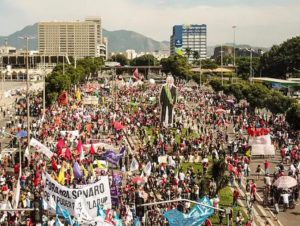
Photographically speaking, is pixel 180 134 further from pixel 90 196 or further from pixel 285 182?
pixel 90 196

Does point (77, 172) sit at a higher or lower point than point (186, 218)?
lower

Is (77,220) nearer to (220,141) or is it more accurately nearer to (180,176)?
(180,176)

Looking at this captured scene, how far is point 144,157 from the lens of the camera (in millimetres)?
36344

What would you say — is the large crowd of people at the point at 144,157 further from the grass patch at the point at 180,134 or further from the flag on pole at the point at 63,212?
the flag on pole at the point at 63,212

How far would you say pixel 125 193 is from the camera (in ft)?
86.3

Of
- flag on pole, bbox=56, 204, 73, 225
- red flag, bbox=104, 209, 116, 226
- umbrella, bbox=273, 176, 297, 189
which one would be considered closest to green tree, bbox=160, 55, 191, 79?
umbrella, bbox=273, 176, 297, 189

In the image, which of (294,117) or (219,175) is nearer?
(219,175)

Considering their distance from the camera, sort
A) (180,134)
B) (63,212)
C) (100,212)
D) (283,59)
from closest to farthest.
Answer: (100,212) < (63,212) < (180,134) < (283,59)

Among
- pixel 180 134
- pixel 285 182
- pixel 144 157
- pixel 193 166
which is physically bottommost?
pixel 193 166

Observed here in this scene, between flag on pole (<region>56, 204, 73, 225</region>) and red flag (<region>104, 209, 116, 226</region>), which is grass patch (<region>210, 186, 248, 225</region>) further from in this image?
flag on pole (<region>56, 204, 73, 225</region>)

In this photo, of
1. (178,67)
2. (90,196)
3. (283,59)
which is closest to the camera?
(90,196)

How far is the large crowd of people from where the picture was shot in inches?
973

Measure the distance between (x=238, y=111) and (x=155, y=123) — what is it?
13589 mm

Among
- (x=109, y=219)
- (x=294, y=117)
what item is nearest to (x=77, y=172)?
(x=109, y=219)
